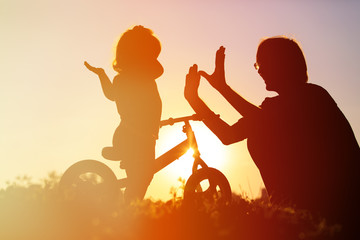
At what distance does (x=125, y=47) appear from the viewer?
296 inches

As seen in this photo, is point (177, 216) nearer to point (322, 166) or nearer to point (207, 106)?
point (322, 166)

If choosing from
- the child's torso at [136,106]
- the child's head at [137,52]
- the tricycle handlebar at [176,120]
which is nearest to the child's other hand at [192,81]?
the tricycle handlebar at [176,120]

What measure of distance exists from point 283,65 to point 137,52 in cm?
272

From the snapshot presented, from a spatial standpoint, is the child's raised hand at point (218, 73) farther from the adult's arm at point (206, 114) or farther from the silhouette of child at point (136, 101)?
the silhouette of child at point (136, 101)

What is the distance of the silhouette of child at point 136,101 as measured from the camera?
22.8 feet

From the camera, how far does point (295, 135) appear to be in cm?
572

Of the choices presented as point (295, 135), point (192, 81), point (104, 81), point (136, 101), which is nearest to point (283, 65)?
point (295, 135)

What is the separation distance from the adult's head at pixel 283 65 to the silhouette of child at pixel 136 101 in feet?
7.27

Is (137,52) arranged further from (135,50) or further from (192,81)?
(192,81)

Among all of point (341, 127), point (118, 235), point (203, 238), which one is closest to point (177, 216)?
point (203, 238)

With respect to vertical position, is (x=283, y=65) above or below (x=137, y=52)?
below

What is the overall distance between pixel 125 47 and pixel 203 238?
442cm

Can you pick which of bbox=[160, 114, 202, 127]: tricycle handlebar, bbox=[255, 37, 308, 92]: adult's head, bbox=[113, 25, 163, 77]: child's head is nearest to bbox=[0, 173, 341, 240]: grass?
bbox=[255, 37, 308, 92]: adult's head

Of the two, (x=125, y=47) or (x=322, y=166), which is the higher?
(x=125, y=47)
